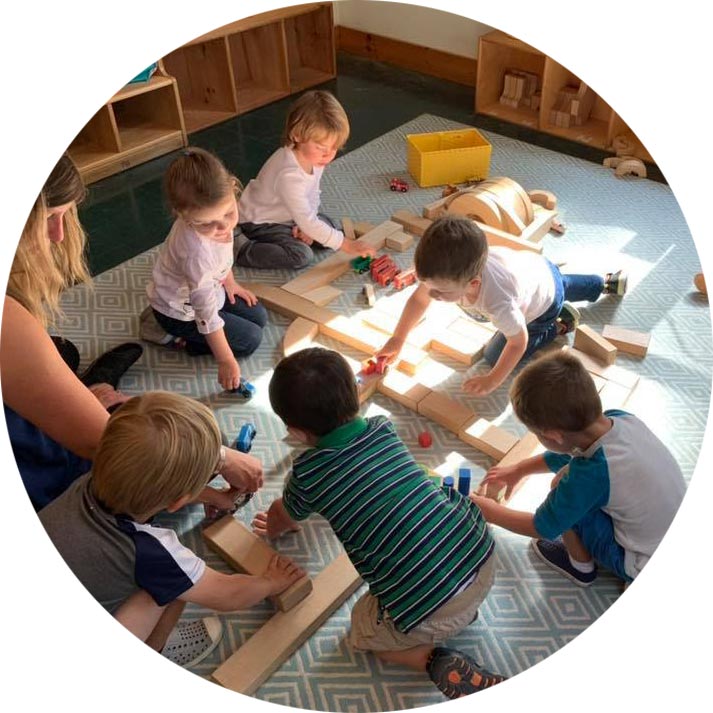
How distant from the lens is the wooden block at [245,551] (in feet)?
5.03

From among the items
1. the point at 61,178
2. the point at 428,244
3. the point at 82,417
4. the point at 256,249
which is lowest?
the point at 256,249

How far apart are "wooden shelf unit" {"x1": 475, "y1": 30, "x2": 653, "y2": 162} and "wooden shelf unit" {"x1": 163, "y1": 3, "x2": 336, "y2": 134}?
1.15 meters

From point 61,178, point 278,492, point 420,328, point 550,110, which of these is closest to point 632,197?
point 550,110

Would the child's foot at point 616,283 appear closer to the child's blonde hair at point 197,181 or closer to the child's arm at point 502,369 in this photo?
the child's arm at point 502,369

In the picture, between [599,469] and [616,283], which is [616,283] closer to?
[616,283]

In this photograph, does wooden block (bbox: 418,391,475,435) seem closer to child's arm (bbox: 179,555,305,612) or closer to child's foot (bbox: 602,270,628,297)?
child's arm (bbox: 179,555,305,612)

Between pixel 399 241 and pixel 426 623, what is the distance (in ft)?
5.63

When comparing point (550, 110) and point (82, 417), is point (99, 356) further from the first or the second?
point (550, 110)

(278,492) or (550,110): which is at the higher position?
(550,110)

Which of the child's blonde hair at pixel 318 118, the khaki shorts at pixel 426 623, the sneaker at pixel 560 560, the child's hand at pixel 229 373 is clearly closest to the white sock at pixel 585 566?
the sneaker at pixel 560 560

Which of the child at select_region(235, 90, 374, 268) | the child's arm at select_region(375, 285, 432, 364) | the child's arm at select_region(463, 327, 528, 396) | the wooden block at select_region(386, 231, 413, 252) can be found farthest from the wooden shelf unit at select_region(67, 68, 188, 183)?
the child's arm at select_region(463, 327, 528, 396)

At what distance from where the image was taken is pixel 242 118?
4105 mm

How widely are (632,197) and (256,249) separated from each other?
1.75m

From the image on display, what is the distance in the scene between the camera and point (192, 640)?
1.51 m
